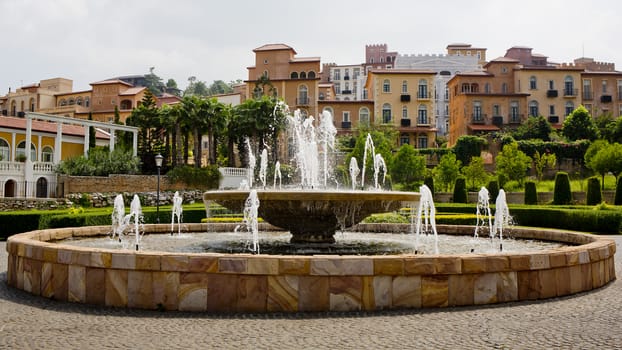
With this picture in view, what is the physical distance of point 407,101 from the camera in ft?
193

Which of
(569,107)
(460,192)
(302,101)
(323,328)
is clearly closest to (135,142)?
(302,101)

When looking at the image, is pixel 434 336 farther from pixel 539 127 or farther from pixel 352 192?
pixel 539 127

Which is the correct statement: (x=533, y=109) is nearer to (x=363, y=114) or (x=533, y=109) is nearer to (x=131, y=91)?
(x=363, y=114)

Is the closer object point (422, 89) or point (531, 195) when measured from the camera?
point (531, 195)

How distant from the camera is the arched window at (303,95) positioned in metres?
57.3

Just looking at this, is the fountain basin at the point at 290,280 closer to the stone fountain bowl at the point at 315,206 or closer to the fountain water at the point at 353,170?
the stone fountain bowl at the point at 315,206

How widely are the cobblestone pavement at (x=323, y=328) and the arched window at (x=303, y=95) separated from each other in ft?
170

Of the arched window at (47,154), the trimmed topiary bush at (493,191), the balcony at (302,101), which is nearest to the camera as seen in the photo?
the trimmed topiary bush at (493,191)

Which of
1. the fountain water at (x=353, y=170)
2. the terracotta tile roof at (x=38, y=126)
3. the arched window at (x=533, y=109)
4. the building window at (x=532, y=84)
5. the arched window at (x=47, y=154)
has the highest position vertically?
the building window at (x=532, y=84)

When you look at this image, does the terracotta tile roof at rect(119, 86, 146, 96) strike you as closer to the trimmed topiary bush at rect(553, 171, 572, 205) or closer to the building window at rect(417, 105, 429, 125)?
the building window at rect(417, 105, 429, 125)

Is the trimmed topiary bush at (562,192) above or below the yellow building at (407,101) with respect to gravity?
below

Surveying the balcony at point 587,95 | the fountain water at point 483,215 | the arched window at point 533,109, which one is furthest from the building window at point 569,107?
the fountain water at point 483,215

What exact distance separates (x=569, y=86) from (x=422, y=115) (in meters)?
17.7

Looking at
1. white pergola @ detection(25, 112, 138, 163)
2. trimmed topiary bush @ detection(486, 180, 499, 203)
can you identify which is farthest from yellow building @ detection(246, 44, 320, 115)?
trimmed topiary bush @ detection(486, 180, 499, 203)
